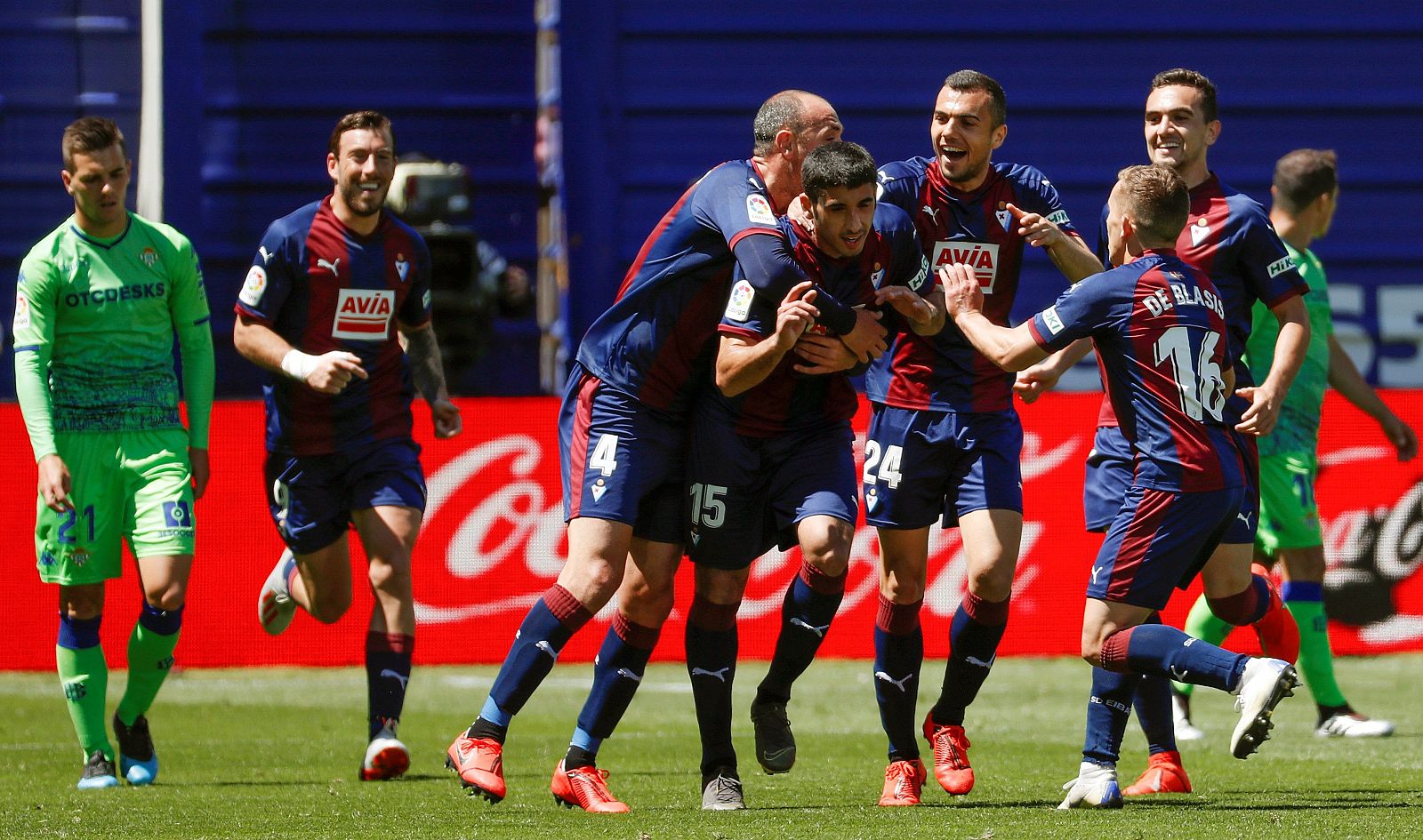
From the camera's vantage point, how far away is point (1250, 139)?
14.0 m

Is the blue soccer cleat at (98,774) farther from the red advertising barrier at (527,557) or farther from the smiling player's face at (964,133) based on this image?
the red advertising barrier at (527,557)

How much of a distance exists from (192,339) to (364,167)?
2.88 feet

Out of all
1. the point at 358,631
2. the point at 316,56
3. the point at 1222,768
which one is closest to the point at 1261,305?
the point at 1222,768

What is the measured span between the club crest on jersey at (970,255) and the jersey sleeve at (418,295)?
212 cm

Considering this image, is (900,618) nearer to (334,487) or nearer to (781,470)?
(781,470)

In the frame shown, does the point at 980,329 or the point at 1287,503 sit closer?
the point at 980,329

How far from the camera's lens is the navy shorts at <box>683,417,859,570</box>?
557 centimetres

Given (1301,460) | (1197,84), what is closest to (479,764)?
(1197,84)

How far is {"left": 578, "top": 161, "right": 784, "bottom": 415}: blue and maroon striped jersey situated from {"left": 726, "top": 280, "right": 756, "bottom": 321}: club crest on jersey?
0.29 metres

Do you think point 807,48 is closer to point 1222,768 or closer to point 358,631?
point 358,631

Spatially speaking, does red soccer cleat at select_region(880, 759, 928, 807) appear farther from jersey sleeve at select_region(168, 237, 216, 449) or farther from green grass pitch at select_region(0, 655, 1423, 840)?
jersey sleeve at select_region(168, 237, 216, 449)

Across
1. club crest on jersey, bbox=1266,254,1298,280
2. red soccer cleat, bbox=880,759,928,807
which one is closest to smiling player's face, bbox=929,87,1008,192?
club crest on jersey, bbox=1266,254,1298,280

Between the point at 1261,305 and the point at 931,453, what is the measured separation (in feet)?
7.84

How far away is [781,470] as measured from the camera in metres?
A: 5.62
